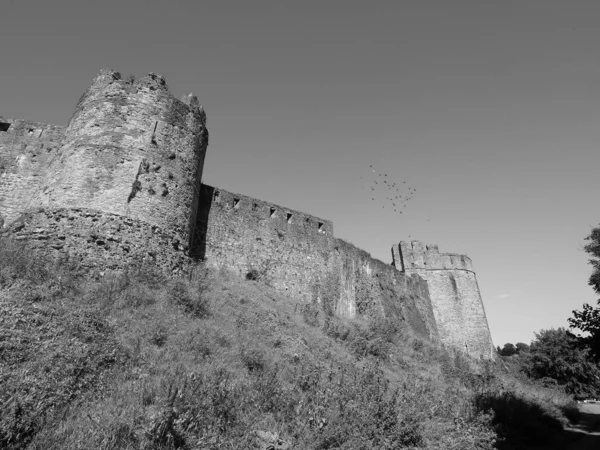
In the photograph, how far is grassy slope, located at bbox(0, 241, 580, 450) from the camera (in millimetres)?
4164

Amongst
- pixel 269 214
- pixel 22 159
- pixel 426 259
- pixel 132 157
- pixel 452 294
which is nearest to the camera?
pixel 132 157

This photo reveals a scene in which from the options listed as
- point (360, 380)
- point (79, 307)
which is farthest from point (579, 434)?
point (79, 307)

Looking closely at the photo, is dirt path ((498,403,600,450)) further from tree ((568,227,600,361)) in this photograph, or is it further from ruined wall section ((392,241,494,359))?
ruined wall section ((392,241,494,359))

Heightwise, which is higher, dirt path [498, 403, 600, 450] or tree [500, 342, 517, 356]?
tree [500, 342, 517, 356]

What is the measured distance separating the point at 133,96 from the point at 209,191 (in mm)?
5212

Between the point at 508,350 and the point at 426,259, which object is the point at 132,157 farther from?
the point at 508,350

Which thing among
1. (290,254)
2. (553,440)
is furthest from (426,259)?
(553,440)

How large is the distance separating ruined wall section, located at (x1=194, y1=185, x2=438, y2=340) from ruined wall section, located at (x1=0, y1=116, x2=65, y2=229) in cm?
626

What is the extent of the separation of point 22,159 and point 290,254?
Result: 476 inches

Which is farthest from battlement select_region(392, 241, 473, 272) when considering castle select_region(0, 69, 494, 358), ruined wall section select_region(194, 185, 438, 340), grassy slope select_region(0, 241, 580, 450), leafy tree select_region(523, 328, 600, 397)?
grassy slope select_region(0, 241, 580, 450)

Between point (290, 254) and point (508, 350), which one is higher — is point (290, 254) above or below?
below

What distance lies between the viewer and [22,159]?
45.0 ft

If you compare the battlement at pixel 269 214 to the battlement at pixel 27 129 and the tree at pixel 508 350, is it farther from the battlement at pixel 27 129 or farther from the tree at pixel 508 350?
the tree at pixel 508 350

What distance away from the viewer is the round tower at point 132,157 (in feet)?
34.2
